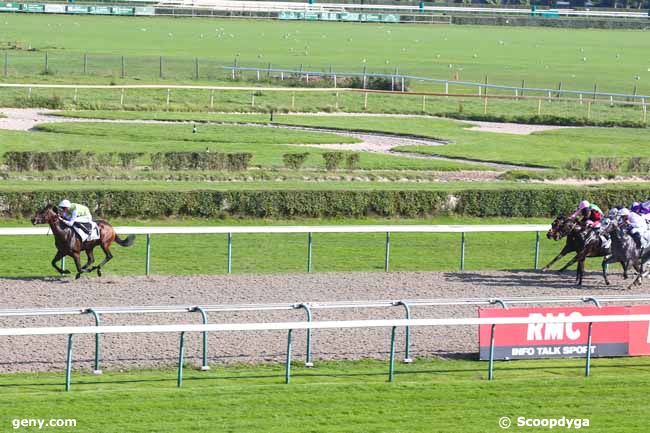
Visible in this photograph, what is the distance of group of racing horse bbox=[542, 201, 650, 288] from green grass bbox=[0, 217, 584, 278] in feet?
5.12

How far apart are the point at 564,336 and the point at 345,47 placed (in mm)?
65627

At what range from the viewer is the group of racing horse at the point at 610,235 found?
17891 millimetres

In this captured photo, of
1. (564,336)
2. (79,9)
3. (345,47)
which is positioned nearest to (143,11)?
(79,9)

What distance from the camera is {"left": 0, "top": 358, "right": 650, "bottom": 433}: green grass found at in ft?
36.3

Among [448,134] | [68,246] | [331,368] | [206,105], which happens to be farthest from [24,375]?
[206,105]

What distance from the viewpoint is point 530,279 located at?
61.2 feet

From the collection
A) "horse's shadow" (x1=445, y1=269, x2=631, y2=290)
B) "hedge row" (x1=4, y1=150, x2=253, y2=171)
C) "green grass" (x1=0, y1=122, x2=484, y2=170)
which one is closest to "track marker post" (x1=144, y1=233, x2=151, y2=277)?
"horse's shadow" (x1=445, y1=269, x2=631, y2=290)

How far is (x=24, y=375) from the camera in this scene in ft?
41.0

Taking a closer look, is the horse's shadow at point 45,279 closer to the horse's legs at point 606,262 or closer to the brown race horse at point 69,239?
the brown race horse at point 69,239

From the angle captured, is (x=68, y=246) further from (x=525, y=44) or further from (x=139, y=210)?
(x=525, y=44)

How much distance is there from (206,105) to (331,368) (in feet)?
92.8

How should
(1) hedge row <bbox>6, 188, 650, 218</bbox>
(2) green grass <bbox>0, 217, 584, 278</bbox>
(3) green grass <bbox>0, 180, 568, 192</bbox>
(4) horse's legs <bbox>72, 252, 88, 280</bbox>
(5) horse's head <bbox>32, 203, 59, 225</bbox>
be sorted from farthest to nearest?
1. (3) green grass <bbox>0, 180, 568, 192</bbox>
2. (1) hedge row <bbox>6, 188, 650, 218</bbox>
3. (2) green grass <bbox>0, 217, 584, 278</bbox>
4. (4) horse's legs <bbox>72, 252, 88, 280</bbox>
5. (5) horse's head <bbox>32, 203, 59, 225</bbox>

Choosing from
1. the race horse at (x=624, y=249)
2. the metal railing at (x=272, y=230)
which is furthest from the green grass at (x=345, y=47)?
the race horse at (x=624, y=249)

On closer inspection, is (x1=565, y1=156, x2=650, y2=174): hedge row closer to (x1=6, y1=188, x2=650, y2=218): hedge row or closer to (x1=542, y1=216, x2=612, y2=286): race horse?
(x1=6, y1=188, x2=650, y2=218): hedge row
